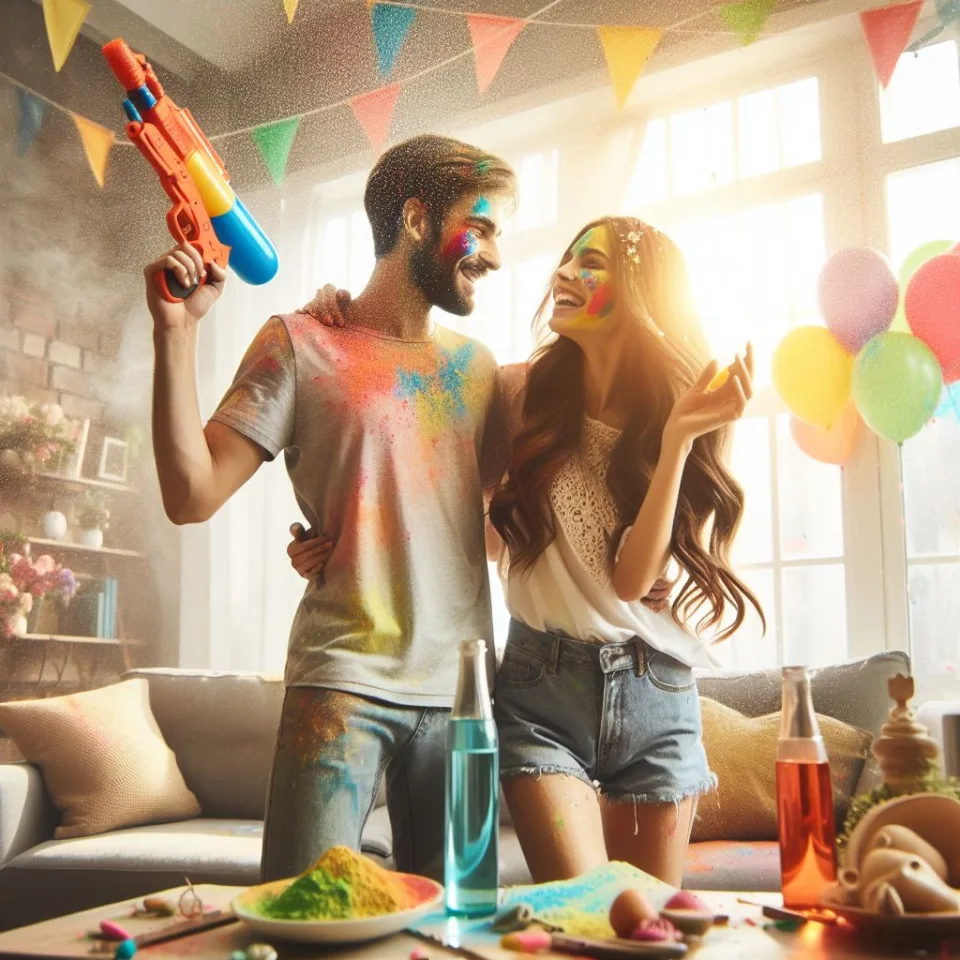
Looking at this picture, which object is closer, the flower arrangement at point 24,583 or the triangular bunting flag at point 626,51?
the triangular bunting flag at point 626,51

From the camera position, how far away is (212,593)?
2982 millimetres

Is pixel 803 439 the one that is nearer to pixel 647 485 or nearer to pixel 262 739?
pixel 647 485

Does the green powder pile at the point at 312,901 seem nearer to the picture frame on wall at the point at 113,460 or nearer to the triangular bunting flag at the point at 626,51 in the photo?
the triangular bunting flag at the point at 626,51

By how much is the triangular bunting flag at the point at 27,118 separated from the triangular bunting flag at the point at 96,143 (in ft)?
0.31

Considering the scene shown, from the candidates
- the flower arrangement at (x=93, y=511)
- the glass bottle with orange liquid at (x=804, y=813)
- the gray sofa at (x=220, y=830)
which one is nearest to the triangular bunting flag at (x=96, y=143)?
the flower arrangement at (x=93, y=511)

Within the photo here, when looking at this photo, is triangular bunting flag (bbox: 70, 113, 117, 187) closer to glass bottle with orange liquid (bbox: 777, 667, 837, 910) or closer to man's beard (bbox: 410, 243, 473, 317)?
man's beard (bbox: 410, 243, 473, 317)

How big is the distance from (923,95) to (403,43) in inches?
49.7

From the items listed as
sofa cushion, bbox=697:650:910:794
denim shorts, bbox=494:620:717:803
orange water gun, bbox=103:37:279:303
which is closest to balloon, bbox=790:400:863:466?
sofa cushion, bbox=697:650:910:794

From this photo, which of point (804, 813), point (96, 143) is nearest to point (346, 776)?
point (804, 813)

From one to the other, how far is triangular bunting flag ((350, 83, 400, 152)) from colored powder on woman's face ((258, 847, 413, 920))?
2214 millimetres

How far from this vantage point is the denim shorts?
113 cm

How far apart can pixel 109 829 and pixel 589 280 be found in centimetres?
165

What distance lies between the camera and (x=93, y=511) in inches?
116

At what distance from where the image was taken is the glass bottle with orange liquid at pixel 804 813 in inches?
31.5
